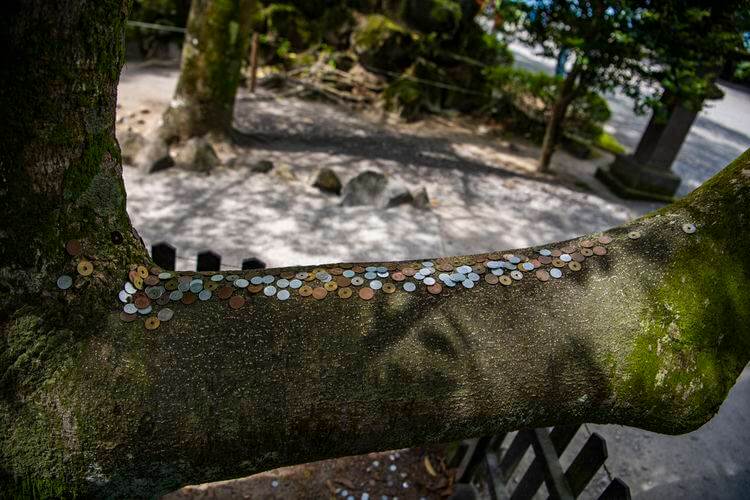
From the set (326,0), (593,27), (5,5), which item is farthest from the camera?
(326,0)

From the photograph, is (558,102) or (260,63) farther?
(260,63)

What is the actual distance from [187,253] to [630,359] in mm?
3652

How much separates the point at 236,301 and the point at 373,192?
4252 millimetres

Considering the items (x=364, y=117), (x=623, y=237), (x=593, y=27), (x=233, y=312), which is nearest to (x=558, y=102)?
(x=593, y=27)

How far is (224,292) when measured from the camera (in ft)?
4.53

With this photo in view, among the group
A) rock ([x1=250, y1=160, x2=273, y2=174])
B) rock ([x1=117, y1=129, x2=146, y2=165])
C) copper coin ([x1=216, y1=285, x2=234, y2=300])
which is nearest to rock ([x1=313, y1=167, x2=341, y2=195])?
rock ([x1=250, y1=160, x2=273, y2=174])

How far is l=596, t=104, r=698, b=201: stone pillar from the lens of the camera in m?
7.08

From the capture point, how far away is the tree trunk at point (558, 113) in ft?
23.2

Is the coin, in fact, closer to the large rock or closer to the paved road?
the large rock

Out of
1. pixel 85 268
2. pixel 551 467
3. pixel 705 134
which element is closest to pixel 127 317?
pixel 85 268

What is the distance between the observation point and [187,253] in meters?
4.19

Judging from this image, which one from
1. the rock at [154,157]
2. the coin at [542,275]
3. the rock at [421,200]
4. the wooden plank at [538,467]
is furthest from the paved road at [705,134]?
the coin at [542,275]

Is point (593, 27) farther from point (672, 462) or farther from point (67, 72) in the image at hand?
point (67, 72)

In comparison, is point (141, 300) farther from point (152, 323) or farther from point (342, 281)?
point (342, 281)
